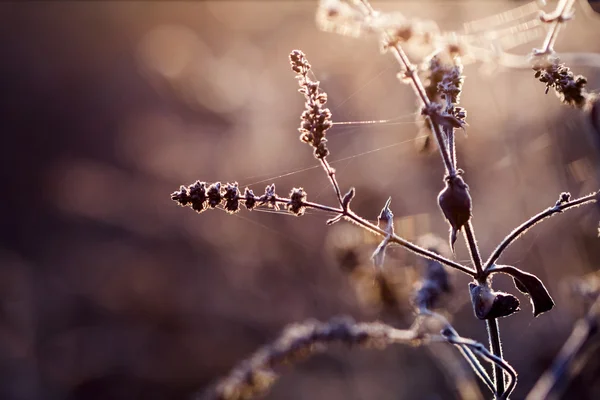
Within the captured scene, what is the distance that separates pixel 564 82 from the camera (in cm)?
146

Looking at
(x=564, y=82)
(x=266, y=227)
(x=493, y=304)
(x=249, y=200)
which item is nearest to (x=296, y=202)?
(x=249, y=200)

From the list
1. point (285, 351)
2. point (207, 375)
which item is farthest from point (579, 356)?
point (207, 375)

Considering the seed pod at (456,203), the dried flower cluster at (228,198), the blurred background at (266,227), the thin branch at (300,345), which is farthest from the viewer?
the blurred background at (266,227)

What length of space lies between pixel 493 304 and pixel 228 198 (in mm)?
736

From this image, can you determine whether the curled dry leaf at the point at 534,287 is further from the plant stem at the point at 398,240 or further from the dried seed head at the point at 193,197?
the dried seed head at the point at 193,197

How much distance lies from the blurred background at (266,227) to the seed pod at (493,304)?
127cm

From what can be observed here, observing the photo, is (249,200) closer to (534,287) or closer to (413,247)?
(413,247)

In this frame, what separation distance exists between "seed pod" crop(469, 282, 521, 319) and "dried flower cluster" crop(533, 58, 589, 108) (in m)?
0.58

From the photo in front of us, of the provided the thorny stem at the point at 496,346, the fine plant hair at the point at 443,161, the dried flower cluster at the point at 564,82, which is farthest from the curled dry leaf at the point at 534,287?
the dried flower cluster at the point at 564,82

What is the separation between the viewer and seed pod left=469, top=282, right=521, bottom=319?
1315 mm

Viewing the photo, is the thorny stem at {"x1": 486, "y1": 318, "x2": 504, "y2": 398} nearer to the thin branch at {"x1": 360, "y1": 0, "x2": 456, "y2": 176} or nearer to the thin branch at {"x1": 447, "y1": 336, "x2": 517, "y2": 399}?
the thin branch at {"x1": 447, "y1": 336, "x2": 517, "y2": 399}

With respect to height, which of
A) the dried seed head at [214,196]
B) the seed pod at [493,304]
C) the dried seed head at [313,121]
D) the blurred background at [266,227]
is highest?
the blurred background at [266,227]

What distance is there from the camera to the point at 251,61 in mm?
6527

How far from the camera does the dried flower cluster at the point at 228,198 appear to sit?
142cm
